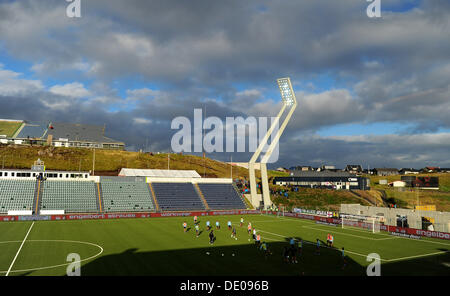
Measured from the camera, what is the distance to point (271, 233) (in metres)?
44.7

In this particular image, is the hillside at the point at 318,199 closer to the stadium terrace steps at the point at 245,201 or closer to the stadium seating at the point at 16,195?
the stadium terrace steps at the point at 245,201

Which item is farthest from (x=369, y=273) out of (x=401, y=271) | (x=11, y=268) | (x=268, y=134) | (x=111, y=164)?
(x=111, y=164)

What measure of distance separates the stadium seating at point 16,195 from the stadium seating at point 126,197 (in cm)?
1423

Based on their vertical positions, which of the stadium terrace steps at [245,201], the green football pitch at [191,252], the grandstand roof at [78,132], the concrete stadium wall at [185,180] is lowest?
the green football pitch at [191,252]

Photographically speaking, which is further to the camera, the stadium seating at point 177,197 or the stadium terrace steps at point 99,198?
the stadium seating at point 177,197

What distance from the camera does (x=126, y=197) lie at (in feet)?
231

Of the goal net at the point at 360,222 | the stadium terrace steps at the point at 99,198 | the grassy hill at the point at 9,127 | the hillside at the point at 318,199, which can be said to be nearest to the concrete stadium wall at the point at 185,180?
the stadium terrace steps at the point at 99,198

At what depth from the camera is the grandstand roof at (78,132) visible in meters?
124

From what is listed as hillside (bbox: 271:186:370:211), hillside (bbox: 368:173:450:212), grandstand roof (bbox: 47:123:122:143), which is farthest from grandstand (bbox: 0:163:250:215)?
grandstand roof (bbox: 47:123:122:143)

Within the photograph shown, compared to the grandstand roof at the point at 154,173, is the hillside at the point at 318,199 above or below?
below

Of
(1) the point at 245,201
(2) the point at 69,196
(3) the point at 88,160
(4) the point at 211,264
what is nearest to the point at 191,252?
(4) the point at 211,264

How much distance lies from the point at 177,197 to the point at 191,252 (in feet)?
150

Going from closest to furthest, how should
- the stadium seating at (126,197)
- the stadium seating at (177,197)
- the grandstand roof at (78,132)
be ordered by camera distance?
the stadium seating at (126,197)
the stadium seating at (177,197)
the grandstand roof at (78,132)

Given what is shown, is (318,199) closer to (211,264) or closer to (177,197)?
(177,197)
